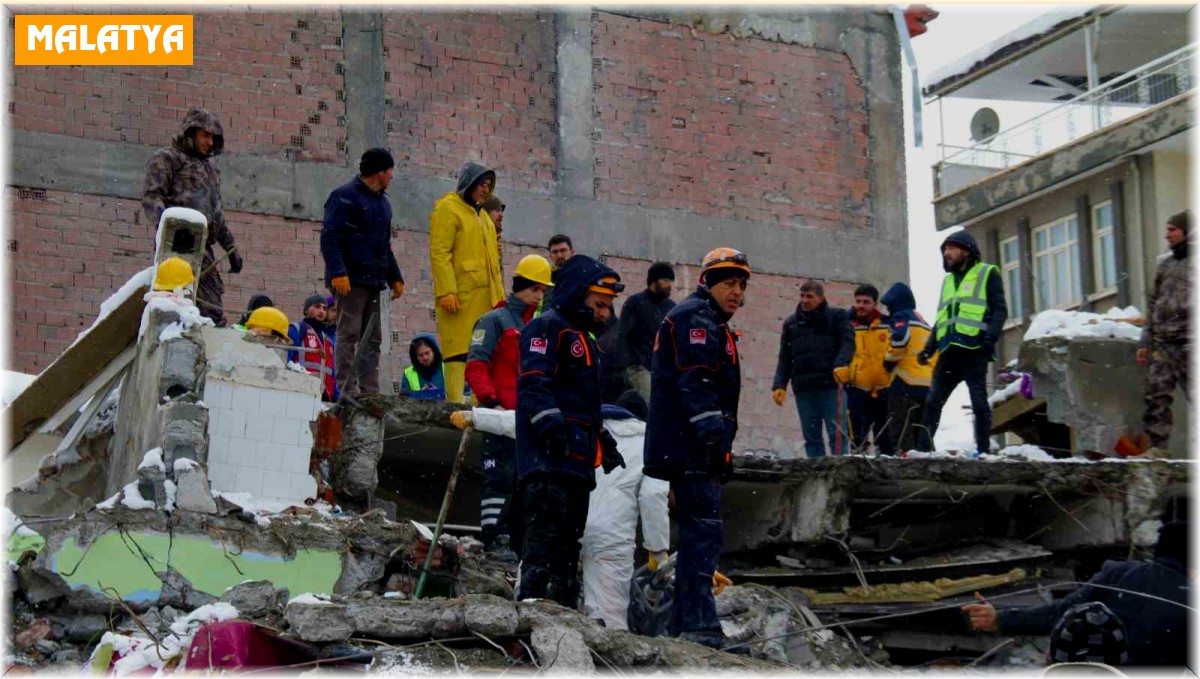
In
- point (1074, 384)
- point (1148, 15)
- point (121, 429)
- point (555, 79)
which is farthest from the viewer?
point (1148, 15)

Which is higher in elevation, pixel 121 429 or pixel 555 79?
pixel 555 79

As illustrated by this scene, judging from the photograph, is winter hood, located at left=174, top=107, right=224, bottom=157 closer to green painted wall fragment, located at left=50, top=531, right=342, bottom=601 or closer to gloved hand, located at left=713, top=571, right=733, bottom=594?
green painted wall fragment, located at left=50, top=531, right=342, bottom=601

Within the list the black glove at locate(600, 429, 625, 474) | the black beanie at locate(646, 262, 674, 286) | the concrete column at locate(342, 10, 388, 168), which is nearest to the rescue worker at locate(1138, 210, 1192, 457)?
the black beanie at locate(646, 262, 674, 286)

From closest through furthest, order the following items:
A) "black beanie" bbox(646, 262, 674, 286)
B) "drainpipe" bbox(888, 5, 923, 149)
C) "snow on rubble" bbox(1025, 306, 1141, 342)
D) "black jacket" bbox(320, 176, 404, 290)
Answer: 1. "black jacket" bbox(320, 176, 404, 290)
2. "black beanie" bbox(646, 262, 674, 286)
3. "snow on rubble" bbox(1025, 306, 1141, 342)
4. "drainpipe" bbox(888, 5, 923, 149)

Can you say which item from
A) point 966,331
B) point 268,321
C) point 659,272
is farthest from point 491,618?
point 966,331

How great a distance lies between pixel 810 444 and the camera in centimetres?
1305

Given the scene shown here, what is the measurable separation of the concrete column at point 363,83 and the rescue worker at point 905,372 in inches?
278

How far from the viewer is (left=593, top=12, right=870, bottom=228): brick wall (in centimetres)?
1959

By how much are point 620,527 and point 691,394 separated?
4.51 feet

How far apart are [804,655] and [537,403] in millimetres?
2716

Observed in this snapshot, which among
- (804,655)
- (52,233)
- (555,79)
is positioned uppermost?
(555,79)

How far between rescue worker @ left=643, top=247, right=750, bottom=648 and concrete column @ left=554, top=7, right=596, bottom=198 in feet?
33.9

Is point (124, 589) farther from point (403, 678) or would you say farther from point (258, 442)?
point (403, 678)

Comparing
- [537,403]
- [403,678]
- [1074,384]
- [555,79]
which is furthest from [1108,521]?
[555,79]
